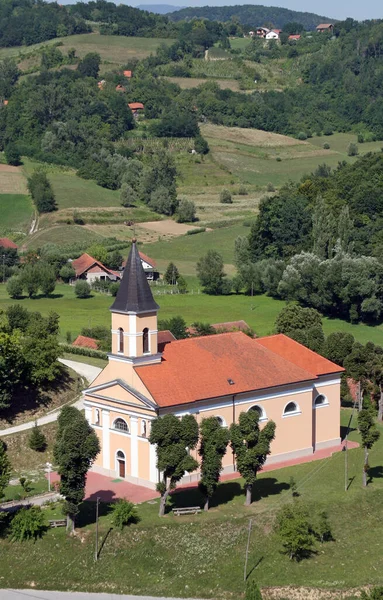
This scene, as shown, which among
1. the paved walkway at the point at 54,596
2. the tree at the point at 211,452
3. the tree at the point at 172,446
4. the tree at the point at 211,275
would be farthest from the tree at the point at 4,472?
the tree at the point at 211,275

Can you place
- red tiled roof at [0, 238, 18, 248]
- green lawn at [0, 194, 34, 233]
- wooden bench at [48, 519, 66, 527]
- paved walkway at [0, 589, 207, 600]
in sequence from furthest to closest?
green lawn at [0, 194, 34, 233]
red tiled roof at [0, 238, 18, 248]
wooden bench at [48, 519, 66, 527]
paved walkway at [0, 589, 207, 600]

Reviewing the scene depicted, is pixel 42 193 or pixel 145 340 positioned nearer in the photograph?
pixel 145 340

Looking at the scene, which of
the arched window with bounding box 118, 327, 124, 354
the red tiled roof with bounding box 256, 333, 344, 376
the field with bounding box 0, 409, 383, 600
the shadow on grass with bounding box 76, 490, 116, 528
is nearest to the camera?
the field with bounding box 0, 409, 383, 600

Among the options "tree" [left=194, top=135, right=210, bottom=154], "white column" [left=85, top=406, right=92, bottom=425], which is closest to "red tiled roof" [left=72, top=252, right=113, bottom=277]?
"white column" [left=85, top=406, right=92, bottom=425]

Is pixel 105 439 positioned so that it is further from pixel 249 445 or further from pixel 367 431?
pixel 367 431

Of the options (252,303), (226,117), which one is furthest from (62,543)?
(226,117)

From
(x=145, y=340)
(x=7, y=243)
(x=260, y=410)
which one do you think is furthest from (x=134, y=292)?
(x=7, y=243)

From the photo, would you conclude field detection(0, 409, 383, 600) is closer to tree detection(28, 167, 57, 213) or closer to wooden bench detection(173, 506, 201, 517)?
wooden bench detection(173, 506, 201, 517)
